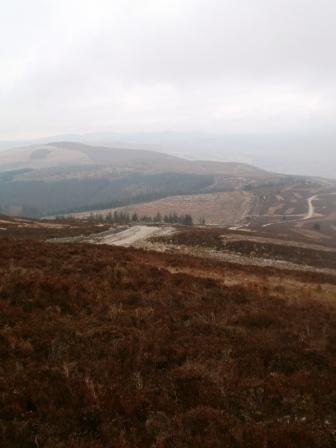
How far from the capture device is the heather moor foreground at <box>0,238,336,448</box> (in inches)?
289

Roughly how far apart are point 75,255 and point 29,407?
16.0m

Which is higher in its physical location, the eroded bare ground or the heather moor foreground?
the heather moor foreground

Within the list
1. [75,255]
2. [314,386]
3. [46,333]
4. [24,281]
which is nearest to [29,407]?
[46,333]

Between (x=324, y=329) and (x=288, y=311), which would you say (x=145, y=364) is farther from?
(x=288, y=311)

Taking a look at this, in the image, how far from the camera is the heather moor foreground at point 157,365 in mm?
7328

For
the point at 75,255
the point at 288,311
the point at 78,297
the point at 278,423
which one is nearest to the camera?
the point at 278,423

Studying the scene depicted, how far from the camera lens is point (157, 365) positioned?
10.1 metres

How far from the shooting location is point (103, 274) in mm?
Result: 18797

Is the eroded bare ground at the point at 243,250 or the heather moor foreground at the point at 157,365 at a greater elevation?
the heather moor foreground at the point at 157,365

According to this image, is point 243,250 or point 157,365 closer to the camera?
point 157,365

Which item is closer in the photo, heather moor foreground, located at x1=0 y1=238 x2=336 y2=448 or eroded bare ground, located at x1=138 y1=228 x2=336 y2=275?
heather moor foreground, located at x1=0 y1=238 x2=336 y2=448

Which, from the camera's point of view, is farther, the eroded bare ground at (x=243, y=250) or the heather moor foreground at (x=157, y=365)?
the eroded bare ground at (x=243, y=250)

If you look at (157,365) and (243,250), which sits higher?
(157,365)

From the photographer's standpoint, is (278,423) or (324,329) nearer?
(278,423)
